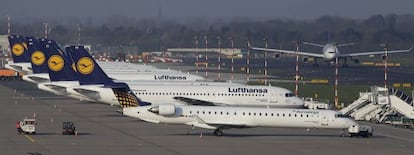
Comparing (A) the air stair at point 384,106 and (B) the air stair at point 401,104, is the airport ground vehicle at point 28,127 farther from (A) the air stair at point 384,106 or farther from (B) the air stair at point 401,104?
(B) the air stair at point 401,104

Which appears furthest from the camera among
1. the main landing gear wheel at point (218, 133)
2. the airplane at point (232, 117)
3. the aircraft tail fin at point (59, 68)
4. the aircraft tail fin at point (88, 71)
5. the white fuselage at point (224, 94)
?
the aircraft tail fin at point (59, 68)

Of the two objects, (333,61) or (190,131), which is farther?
(333,61)

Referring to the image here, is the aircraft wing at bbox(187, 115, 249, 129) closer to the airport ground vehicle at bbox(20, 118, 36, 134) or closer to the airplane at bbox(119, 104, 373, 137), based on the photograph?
the airplane at bbox(119, 104, 373, 137)

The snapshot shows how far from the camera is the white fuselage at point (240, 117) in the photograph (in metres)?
66.5

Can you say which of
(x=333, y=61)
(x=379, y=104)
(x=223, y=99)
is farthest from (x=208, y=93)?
(x=333, y=61)

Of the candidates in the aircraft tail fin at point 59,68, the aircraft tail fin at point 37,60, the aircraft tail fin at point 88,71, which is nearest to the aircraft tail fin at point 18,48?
the aircraft tail fin at point 37,60

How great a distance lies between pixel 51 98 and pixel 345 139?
4427 centimetres

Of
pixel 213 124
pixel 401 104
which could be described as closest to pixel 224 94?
pixel 401 104

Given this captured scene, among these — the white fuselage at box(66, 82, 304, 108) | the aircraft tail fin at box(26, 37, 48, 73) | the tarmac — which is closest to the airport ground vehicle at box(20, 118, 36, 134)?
the tarmac

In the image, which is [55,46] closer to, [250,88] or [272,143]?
[250,88]

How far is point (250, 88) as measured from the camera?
83500 mm

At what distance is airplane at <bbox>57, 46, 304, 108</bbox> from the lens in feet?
270

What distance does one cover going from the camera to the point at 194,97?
271ft

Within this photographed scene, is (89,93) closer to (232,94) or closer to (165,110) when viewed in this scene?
(232,94)
